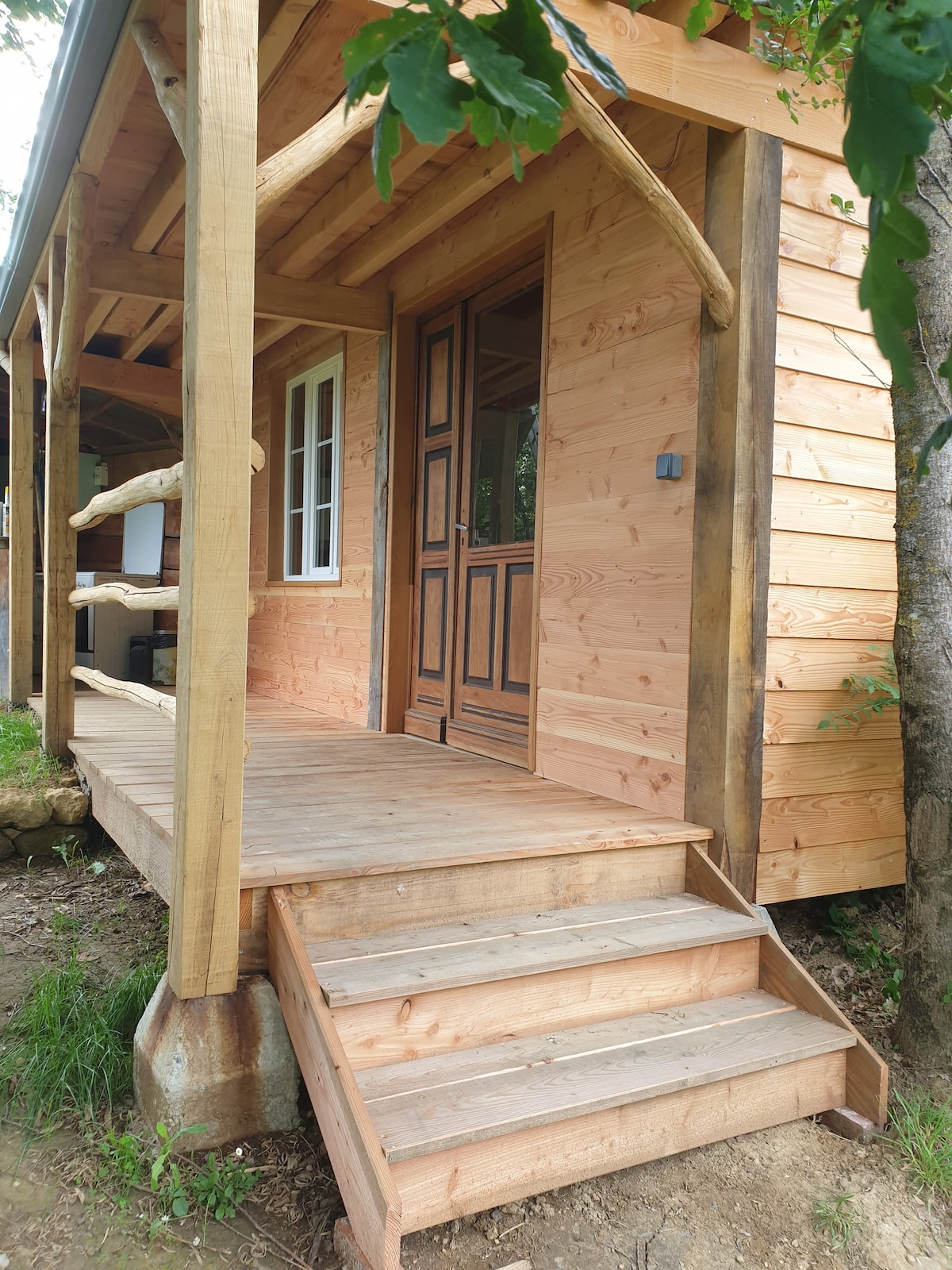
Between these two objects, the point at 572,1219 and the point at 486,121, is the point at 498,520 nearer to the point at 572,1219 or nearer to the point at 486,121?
the point at 572,1219

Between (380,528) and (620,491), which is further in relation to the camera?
(380,528)

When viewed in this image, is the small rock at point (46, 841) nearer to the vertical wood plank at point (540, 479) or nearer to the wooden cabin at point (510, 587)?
the wooden cabin at point (510, 587)

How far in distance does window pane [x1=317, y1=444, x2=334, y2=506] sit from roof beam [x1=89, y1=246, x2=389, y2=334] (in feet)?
3.93

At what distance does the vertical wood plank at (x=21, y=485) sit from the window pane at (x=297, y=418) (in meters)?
1.79

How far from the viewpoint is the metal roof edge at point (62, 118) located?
2709mm

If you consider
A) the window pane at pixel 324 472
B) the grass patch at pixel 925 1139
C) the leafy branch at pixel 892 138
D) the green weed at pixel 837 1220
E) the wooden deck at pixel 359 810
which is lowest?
the green weed at pixel 837 1220

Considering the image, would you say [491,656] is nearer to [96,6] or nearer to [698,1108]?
[698,1108]

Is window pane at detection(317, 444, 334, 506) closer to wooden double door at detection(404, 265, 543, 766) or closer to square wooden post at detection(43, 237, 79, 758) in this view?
wooden double door at detection(404, 265, 543, 766)

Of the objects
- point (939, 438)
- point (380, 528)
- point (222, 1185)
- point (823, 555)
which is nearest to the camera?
point (939, 438)

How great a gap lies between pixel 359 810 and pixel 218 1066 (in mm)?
1031

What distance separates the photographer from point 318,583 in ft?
19.8

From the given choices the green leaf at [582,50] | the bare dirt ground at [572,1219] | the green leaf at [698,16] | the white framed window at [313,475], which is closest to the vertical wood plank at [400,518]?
the white framed window at [313,475]

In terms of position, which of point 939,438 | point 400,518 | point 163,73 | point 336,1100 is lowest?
point 336,1100

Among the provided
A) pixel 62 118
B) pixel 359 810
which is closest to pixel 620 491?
pixel 359 810
